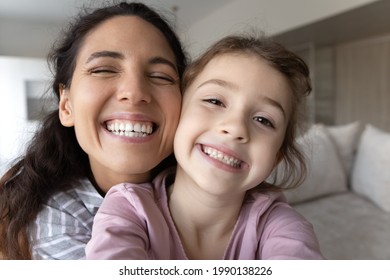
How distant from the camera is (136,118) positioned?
453mm

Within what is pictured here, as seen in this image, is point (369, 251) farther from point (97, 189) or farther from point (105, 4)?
point (105, 4)

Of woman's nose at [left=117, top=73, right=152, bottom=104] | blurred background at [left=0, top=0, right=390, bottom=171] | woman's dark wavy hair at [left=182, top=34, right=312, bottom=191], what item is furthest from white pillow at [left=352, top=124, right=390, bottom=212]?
woman's nose at [left=117, top=73, right=152, bottom=104]

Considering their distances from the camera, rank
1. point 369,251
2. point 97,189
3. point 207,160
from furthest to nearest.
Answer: point 369,251, point 97,189, point 207,160

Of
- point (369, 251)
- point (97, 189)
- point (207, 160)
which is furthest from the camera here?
point (369, 251)

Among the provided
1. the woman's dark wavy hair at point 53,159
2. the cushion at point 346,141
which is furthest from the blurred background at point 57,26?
the cushion at point 346,141

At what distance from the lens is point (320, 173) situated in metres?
0.88

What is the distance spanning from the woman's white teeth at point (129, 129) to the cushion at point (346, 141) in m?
0.70

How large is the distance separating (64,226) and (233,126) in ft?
0.90

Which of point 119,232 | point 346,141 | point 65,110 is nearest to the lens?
point 119,232

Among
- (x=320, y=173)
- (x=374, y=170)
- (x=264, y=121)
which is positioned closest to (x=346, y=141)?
(x=374, y=170)

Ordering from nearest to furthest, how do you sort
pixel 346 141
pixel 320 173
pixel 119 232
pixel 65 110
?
pixel 119 232 → pixel 65 110 → pixel 320 173 → pixel 346 141

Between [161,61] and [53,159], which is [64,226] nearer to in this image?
[53,159]
